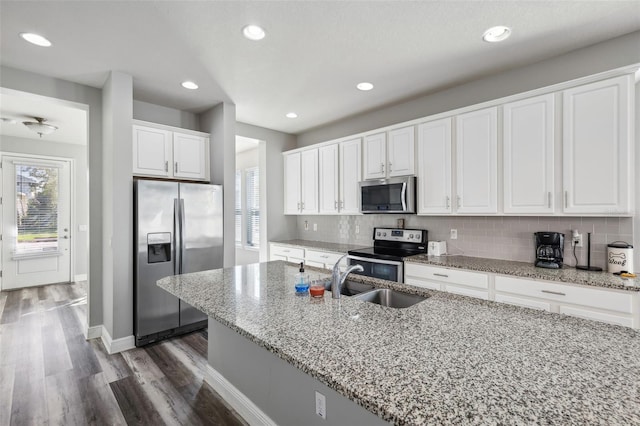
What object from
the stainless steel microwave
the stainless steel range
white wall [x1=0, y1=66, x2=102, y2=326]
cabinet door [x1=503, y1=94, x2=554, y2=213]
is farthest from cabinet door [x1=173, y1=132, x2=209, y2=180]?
cabinet door [x1=503, y1=94, x2=554, y2=213]

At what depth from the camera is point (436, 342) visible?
43.2 inches

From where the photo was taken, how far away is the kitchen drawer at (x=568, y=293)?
2.00 m

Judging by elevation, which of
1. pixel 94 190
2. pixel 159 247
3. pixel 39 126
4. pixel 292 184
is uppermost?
pixel 39 126

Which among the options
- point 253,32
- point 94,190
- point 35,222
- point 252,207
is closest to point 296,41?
point 253,32

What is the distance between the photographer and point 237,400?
2057 millimetres

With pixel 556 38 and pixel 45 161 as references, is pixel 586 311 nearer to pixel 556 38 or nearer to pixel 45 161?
pixel 556 38

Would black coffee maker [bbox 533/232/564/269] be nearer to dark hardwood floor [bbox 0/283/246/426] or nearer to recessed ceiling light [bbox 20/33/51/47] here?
dark hardwood floor [bbox 0/283/246/426]

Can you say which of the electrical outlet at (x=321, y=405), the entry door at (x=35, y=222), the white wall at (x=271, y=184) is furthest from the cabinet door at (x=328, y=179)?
the entry door at (x=35, y=222)

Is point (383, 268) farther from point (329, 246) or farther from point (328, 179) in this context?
point (328, 179)

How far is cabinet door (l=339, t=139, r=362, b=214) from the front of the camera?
3984 millimetres

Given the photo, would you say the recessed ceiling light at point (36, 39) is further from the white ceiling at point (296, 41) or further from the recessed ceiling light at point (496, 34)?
the recessed ceiling light at point (496, 34)

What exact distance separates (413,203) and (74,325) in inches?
167

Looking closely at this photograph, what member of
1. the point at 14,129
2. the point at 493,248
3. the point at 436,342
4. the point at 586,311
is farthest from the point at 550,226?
the point at 14,129

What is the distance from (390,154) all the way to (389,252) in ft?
3.75
